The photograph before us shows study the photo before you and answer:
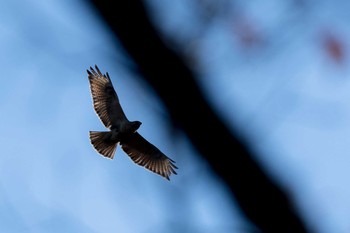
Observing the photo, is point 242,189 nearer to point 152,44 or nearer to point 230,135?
point 230,135

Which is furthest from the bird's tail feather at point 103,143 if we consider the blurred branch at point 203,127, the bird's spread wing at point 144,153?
the blurred branch at point 203,127

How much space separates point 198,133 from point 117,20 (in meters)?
0.40

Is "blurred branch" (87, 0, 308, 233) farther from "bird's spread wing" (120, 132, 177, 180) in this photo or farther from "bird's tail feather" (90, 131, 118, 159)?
"bird's spread wing" (120, 132, 177, 180)

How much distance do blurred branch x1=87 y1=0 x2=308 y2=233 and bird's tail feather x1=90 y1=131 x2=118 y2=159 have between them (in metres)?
10.6

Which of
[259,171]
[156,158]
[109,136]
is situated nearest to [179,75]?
[259,171]

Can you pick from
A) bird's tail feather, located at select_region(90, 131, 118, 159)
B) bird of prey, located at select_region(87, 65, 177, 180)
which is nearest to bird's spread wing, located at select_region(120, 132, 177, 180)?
bird of prey, located at select_region(87, 65, 177, 180)

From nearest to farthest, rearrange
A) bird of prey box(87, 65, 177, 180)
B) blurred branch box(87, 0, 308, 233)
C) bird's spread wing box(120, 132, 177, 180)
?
1. blurred branch box(87, 0, 308, 233)
2. bird of prey box(87, 65, 177, 180)
3. bird's spread wing box(120, 132, 177, 180)

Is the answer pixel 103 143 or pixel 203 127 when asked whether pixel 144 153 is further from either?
pixel 203 127

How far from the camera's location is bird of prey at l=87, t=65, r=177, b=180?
12773mm

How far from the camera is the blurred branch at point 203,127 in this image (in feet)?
6.08

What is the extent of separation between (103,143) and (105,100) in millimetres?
917

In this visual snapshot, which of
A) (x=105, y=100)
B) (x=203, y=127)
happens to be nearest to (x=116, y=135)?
(x=105, y=100)

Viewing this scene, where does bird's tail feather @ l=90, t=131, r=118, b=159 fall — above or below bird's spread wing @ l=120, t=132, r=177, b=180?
below

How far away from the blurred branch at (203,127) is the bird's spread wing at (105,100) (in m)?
10.9
